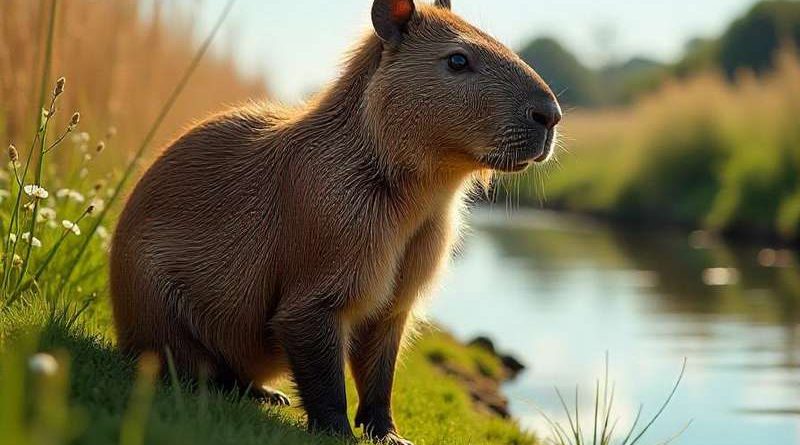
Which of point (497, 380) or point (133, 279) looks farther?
point (497, 380)

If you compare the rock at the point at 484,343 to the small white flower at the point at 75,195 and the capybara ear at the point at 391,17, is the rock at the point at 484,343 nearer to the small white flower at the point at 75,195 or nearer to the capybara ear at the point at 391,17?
the small white flower at the point at 75,195

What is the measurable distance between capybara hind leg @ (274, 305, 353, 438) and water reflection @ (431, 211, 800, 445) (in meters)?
0.83

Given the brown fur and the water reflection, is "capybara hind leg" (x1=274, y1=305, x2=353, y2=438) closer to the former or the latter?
the brown fur

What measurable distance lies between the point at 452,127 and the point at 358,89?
436 mm

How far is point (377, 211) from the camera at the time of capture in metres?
4.42

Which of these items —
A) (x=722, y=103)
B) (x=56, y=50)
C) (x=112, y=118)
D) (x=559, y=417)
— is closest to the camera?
(x=56, y=50)

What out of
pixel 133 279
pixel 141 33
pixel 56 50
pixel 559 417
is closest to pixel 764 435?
pixel 559 417

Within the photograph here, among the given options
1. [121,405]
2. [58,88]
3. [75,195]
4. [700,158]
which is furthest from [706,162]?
[121,405]

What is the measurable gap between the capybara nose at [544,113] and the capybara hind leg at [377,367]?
0.95 m

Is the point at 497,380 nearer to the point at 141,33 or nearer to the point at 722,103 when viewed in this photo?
the point at 141,33

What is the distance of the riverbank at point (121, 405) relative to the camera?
2.65 metres

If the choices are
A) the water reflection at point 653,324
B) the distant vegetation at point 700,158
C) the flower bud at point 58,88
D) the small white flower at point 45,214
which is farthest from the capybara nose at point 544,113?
the distant vegetation at point 700,158

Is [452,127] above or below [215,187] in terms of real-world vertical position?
above

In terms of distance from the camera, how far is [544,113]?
14.4 feet
